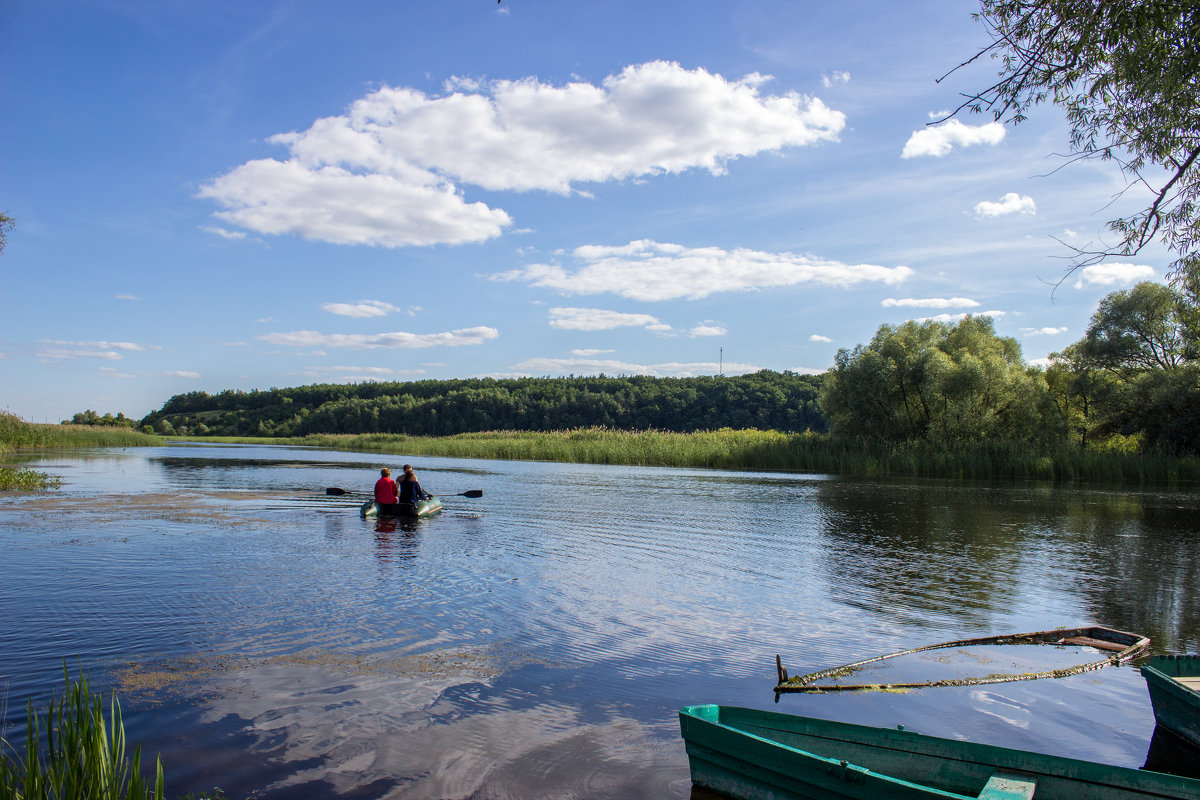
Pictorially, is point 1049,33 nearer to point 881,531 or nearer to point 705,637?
point 705,637

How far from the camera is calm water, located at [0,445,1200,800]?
5.24 metres

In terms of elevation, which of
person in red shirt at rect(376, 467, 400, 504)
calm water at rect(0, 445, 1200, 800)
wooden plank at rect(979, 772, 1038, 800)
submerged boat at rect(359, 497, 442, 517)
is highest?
person in red shirt at rect(376, 467, 400, 504)

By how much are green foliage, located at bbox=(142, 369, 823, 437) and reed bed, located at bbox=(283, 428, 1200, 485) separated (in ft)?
129

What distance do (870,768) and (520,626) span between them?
503 cm

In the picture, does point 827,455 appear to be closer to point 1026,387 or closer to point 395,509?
point 1026,387

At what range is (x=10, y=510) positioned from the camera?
54.6 ft

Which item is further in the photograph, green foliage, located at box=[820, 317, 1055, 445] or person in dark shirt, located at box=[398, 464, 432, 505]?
green foliage, located at box=[820, 317, 1055, 445]

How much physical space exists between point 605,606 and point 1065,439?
38.6 m

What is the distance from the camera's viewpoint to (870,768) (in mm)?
3969

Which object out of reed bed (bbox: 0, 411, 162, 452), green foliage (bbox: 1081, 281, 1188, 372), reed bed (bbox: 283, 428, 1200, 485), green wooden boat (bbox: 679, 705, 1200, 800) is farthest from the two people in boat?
green foliage (bbox: 1081, 281, 1188, 372)

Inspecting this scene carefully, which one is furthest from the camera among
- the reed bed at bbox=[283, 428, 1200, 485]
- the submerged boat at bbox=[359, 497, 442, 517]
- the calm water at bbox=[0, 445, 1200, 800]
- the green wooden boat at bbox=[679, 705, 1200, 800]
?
the reed bed at bbox=[283, 428, 1200, 485]

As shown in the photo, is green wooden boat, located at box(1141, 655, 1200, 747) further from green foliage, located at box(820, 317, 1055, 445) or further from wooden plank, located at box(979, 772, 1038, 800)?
green foliage, located at box(820, 317, 1055, 445)

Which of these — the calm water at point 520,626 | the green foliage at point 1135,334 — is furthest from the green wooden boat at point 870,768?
the green foliage at point 1135,334

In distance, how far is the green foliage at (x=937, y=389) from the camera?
39.3 meters
